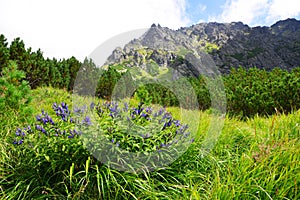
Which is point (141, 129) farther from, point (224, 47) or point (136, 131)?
point (224, 47)

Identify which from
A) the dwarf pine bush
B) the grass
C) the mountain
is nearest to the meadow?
the grass

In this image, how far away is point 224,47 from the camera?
11888cm

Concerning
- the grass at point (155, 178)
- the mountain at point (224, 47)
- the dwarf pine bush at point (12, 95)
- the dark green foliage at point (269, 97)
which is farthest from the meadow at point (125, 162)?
the dark green foliage at point (269, 97)

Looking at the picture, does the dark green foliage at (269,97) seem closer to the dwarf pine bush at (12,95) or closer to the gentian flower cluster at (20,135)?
the dwarf pine bush at (12,95)

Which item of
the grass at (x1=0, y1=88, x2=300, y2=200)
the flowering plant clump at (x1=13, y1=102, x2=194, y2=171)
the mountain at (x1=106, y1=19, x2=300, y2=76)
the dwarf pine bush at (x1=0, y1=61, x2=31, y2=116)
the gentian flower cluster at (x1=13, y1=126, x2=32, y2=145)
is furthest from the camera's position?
→ the mountain at (x1=106, y1=19, x2=300, y2=76)

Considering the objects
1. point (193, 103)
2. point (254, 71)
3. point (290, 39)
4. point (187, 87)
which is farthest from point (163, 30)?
point (290, 39)

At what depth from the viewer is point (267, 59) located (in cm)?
11388

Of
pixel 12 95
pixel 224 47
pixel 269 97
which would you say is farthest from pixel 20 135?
pixel 224 47

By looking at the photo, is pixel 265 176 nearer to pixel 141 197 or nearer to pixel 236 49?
pixel 141 197

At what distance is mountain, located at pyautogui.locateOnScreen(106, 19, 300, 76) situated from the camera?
562 centimetres

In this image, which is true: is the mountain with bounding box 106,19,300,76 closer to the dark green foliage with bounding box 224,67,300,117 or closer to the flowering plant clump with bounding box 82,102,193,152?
the flowering plant clump with bounding box 82,102,193,152

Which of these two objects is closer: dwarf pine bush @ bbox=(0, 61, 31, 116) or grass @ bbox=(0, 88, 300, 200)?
grass @ bbox=(0, 88, 300, 200)

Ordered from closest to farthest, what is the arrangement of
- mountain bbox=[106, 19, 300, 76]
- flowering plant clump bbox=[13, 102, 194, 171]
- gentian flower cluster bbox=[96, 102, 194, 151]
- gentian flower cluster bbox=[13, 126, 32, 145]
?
flowering plant clump bbox=[13, 102, 194, 171], gentian flower cluster bbox=[96, 102, 194, 151], gentian flower cluster bbox=[13, 126, 32, 145], mountain bbox=[106, 19, 300, 76]

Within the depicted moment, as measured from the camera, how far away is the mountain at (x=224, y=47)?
5617 millimetres
